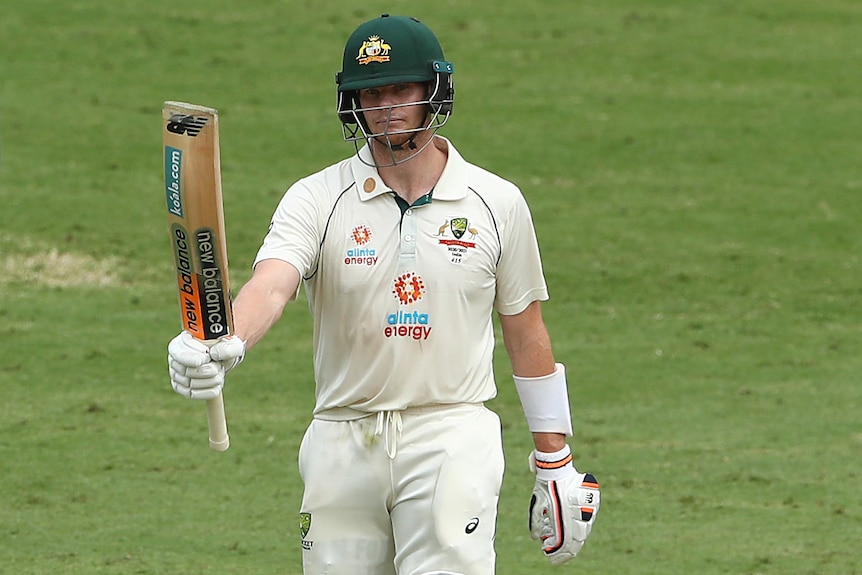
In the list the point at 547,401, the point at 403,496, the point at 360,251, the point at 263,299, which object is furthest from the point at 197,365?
the point at 547,401

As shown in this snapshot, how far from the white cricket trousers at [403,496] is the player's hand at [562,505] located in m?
0.25

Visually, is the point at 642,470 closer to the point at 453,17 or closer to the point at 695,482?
the point at 695,482

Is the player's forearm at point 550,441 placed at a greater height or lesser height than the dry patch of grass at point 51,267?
greater

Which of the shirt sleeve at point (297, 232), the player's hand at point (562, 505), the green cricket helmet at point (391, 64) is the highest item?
the green cricket helmet at point (391, 64)

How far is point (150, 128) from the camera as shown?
1425 centimetres

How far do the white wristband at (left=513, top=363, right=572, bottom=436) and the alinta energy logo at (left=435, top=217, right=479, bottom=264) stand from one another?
1.76ft

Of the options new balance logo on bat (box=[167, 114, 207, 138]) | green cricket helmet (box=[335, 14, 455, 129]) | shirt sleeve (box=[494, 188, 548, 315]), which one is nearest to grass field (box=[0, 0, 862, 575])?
Answer: shirt sleeve (box=[494, 188, 548, 315])

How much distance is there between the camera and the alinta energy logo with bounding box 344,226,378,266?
4.48 m

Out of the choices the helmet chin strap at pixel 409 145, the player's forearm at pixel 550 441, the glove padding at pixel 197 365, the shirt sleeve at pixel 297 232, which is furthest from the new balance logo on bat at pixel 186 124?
the player's forearm at pixel 550 441

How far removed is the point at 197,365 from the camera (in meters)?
3.69

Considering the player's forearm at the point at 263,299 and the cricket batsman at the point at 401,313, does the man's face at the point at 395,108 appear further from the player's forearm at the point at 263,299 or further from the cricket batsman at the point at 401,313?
the player's forearm at the point at 263,299

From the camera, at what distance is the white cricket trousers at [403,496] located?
4.49m

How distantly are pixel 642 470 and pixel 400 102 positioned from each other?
4287mm

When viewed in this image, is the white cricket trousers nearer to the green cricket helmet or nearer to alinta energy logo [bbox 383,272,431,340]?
alinta energy logo [bbox 383,272,431,340]
